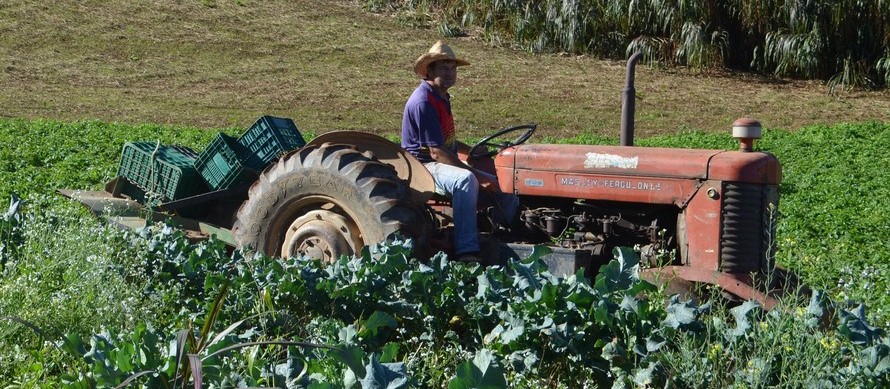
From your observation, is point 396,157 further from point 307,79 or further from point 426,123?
point 307,79

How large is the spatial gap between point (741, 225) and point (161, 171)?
414cm

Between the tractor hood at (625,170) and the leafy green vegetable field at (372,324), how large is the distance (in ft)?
3.04

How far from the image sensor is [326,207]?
7430mm

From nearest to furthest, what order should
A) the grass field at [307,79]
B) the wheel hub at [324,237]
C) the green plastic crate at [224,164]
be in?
the wheel hub at [324,237] → the green plastic crate at [224,164] → the grass field at [307,79]

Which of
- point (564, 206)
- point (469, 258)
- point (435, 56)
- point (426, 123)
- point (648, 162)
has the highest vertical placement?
point (435, 56)

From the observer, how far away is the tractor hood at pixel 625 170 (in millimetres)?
6699

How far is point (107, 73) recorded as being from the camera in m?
23.3

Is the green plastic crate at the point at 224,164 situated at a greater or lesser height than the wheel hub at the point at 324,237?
greater

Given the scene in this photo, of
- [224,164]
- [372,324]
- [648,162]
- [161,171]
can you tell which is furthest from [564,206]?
[161,171]

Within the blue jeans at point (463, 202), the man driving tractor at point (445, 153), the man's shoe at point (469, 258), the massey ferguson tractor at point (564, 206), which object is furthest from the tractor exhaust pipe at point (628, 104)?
the man's shoe at point (469, 258)

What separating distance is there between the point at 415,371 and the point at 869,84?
1956 cm

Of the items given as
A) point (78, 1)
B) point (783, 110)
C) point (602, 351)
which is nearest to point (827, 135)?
point (783, 110)

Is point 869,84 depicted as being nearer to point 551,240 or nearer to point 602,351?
point 551,240

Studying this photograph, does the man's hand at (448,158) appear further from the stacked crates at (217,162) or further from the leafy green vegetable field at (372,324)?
the stacked crates at (217,162)
